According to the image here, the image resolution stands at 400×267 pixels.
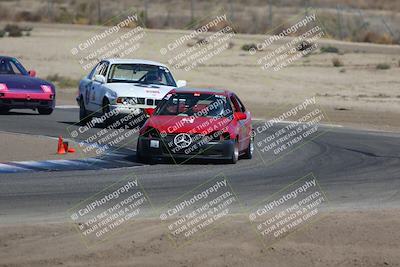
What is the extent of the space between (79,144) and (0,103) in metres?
5.37

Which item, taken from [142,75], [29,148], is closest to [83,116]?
[142,75]

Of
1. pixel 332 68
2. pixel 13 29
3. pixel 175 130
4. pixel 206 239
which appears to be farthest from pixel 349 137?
pixel 13 29

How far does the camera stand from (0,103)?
24906 millimetres

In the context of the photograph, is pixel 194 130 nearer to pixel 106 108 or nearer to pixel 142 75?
pixel 106 108

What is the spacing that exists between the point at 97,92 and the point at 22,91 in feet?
7.33

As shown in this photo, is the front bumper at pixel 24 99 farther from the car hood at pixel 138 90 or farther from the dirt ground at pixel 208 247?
the dirt ground at pixel 208 247

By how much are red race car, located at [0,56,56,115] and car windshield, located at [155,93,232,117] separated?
693cm

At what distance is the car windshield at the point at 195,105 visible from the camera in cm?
1837

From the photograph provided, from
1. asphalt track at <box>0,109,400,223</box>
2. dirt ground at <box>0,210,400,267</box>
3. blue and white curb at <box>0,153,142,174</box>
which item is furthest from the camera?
blue and white curb at <box>0,153,142,174</box>

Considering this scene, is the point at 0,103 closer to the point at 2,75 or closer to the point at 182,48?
the point at 2,75

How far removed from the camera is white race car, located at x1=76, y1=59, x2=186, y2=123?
22.6 metres

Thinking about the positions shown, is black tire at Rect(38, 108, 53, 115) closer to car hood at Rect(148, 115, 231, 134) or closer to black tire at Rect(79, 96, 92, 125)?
black tire at Rect(79, 96, 92, 125)

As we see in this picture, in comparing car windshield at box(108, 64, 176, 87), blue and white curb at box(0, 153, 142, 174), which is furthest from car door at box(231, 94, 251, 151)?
car windshield at box(108, 64, 176, 87)

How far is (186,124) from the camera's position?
58.5 ft
